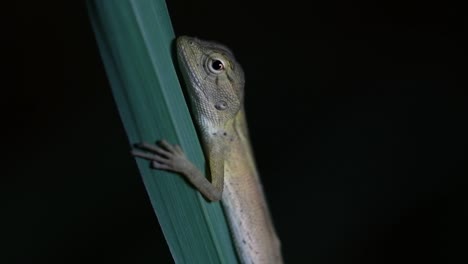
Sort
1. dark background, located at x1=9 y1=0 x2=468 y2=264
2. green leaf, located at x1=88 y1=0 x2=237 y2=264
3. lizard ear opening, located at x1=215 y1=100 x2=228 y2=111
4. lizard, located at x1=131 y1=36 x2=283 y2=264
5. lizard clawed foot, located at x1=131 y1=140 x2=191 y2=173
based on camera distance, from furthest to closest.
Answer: dark background, located at x1=9 y1=0 x2=468 y2=264, lizard ear opening, located at x1=215 y1=100 x2=228 y2=111, lizard, located at x1=131 y1=36 x2=283 y2=264, lizard clawed foot, located at x1=131 y1=140 x2=191 y2=173, green leaf, located at x1=88 y1=0 x2=237 y2=264

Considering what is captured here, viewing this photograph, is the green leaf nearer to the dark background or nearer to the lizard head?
the lizard head

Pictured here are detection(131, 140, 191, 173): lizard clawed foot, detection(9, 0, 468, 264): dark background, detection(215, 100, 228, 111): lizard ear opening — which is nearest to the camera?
detection(131, 140, 191, 173): lizard clawed foot

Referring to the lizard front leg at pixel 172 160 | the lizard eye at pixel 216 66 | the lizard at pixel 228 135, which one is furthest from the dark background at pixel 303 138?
the lizard front leg at pixel 172 160

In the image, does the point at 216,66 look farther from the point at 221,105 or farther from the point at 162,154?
the point at 162,154

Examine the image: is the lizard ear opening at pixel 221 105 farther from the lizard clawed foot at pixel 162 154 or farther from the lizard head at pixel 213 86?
the lizard clawed foot at pixel 162 154

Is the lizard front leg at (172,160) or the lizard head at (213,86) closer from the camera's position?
the lizard front leg at (172,160)

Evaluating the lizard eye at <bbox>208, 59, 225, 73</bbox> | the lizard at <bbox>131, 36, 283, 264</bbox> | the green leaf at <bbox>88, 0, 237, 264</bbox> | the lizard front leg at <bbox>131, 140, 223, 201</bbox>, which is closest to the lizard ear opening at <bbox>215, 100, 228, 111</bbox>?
the lizard at <bbox>131, 36, 283, 264</bbox>
